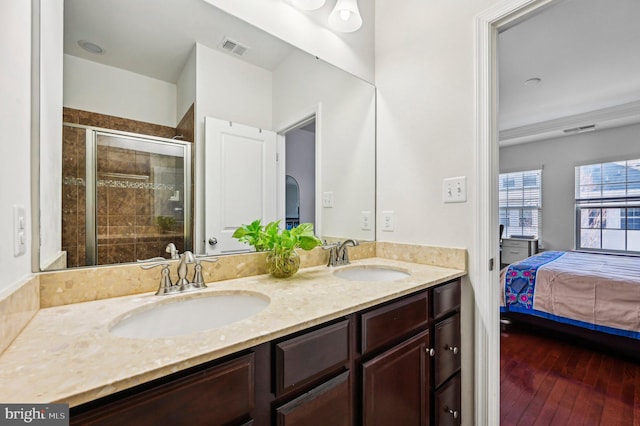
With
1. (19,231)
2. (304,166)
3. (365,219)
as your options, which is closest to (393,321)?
(365,219)

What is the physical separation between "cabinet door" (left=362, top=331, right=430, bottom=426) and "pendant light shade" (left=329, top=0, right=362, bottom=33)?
1.56m

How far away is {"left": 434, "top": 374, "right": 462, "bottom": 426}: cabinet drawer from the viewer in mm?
1217

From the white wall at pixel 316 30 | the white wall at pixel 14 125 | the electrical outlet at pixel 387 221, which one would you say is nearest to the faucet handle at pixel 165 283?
the white wall at pixel 14 125

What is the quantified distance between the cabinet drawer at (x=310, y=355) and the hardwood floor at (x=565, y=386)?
1405 mm

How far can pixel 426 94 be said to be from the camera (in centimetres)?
153

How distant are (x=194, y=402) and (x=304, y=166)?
125 centimetres

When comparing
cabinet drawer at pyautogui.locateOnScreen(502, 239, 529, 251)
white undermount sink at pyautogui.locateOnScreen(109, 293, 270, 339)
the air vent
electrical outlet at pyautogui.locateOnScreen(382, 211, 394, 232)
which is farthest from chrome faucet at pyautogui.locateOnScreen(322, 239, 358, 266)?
cabinet drawer at pyautogui.locateOnScreen(502, 239, 529, 251)

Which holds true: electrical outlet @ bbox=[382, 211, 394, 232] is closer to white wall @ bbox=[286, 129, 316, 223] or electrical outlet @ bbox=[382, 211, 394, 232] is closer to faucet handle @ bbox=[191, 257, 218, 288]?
white wall @ bbox=[286, 129, 316, 223]

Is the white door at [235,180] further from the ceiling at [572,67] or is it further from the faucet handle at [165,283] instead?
the ceiling at [572,67]

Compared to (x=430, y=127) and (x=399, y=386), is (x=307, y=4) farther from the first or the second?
(x=399, y=386)

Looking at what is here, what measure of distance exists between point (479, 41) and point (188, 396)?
169 cm

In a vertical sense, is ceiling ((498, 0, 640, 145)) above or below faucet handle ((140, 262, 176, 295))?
above

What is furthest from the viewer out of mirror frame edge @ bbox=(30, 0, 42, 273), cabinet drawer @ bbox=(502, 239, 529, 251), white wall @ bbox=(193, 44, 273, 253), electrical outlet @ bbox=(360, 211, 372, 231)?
cabinet drawer @ bbox=(502, 239, 529, 251)

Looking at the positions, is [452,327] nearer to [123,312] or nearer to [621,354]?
[123,312]
